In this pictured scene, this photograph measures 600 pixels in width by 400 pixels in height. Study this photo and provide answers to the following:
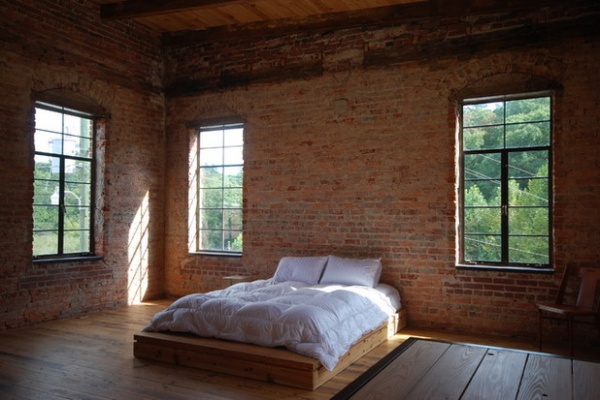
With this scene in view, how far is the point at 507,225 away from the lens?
5.78 metres

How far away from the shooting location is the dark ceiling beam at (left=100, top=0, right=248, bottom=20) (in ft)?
19.6

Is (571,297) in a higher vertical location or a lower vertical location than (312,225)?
lower

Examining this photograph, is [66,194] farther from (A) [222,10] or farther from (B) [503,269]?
(B) [503,269]

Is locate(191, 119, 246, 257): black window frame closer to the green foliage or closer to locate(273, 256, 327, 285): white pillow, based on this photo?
the green foliage

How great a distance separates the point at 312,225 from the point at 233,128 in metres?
2.11

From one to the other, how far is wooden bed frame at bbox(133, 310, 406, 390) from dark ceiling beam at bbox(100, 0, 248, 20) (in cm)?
394

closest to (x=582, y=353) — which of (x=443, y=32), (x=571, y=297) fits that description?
(x=571, y=297)

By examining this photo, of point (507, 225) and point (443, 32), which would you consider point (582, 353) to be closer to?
point (507, 225)

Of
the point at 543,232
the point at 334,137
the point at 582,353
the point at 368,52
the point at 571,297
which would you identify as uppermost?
the point at 368,52

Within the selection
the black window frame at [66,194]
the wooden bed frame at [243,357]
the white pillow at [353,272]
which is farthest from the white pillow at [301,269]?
the black window frame at [66,194]

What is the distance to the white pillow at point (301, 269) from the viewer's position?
626 centimetres

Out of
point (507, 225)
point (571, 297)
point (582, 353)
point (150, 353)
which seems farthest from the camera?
point (507, 225)

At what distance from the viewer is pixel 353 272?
6.00 metres

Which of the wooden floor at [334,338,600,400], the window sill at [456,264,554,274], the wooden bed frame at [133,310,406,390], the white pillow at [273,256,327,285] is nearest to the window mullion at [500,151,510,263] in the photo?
the window sill at [456,264,554,274]
